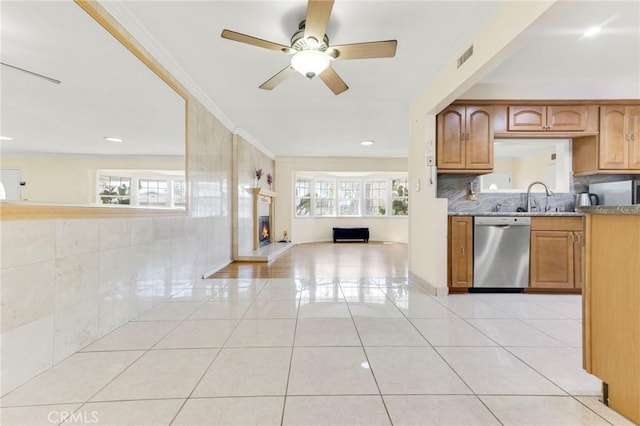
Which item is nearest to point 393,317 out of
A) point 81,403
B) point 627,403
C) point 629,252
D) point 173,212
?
point 627,403

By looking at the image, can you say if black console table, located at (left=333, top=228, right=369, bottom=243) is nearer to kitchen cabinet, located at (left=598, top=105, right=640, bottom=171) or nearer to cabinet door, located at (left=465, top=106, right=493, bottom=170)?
cabinet door, located at (left=465, top=106, right=493, bottom=170)

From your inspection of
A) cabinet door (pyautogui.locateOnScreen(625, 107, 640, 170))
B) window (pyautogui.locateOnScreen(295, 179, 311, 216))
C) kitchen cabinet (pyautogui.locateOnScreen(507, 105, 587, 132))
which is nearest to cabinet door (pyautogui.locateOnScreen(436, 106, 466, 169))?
kitchen cabinet (pyautogui.locateOnScreen(507, 105, 587, 132))

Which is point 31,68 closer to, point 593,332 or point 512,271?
point 593,332

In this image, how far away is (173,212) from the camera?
9.46 feet

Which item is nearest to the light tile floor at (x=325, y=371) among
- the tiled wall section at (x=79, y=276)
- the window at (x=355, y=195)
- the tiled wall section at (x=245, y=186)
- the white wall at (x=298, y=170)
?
the tiled wall section at (x=79, y=276)

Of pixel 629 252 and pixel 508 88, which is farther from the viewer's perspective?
pixel 508 88

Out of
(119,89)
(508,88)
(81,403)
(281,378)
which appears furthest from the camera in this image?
(508,88)

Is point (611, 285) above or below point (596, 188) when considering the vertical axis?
below

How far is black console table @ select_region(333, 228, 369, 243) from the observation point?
7.97 metres

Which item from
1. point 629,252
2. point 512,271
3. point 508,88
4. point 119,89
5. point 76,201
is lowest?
point 512,271

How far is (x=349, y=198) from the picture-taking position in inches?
332

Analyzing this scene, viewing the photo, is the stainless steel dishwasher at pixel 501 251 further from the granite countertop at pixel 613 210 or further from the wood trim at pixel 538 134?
the granite countertop at pixel 613 210

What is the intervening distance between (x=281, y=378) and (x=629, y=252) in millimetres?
1650

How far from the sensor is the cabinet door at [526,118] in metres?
3.11
